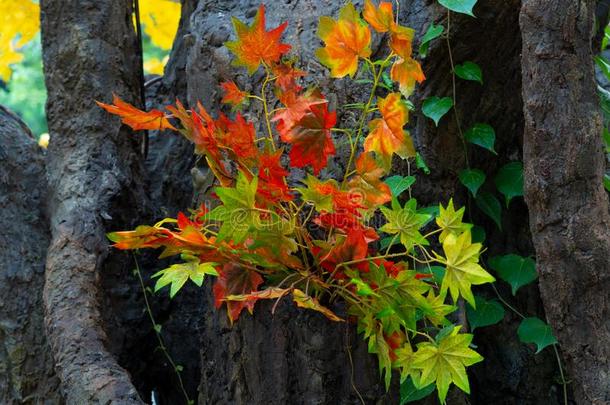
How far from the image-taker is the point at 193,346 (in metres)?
1.86

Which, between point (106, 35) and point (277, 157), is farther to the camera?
point (106, 35)

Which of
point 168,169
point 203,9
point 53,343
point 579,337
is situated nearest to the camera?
point 579,337

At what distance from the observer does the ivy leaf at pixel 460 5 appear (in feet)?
4.60

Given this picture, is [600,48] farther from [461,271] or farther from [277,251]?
[277,251]

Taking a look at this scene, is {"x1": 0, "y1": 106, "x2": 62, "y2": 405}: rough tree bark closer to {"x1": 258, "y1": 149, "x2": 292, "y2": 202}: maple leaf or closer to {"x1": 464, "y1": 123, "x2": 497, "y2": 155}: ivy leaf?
{"x1": 258, "y1": 149, "x2": 292, "y2": 202}: maple leaf

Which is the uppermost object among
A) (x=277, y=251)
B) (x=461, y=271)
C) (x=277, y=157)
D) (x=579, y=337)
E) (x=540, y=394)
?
(x=277, y=157)

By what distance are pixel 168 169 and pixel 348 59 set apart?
86 cm

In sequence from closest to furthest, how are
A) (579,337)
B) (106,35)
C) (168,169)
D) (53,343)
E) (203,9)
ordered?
(579,337), (53,343), (203,9), (106,35), (168,169)

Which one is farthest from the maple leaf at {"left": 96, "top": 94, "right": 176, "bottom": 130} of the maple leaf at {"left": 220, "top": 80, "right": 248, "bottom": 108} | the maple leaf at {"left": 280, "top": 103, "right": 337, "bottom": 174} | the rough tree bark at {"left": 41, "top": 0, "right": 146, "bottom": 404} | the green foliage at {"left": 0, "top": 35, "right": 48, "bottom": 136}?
the green foliage at {"left": 0, "top": 35, "right": 48, "bottom": 136}

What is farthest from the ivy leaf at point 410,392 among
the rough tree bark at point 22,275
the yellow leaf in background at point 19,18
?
the yellow leaf in background at point 19,18

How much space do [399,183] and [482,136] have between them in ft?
0.71

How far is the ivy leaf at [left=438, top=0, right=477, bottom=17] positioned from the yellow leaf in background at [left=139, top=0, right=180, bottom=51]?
172cm

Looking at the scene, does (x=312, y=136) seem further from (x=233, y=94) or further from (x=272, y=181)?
(x=233, y=94)

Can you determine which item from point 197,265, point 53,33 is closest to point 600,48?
point 197,265
